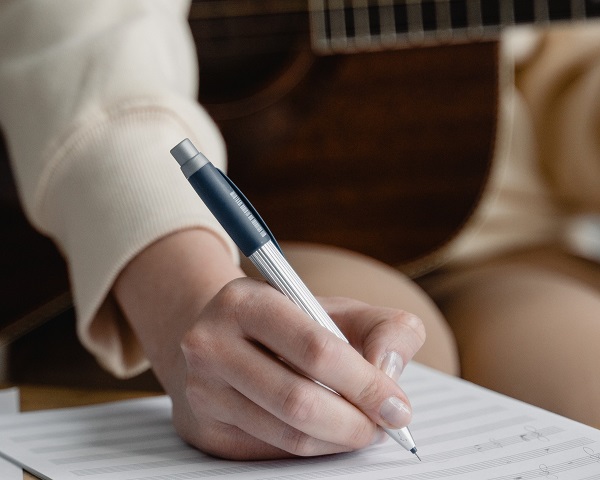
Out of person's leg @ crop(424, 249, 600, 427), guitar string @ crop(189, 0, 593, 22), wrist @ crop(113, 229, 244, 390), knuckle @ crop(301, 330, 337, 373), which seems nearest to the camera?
knuckle @ crop(301, 330, 337, 373)

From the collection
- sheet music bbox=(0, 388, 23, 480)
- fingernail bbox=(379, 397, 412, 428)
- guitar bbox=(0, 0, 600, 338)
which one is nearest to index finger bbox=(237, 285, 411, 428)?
fingernail bbox=(379, 397, 412, 428)

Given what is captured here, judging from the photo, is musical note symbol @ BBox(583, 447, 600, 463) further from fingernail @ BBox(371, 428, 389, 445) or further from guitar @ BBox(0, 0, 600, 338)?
guitar @ BBox(0, 0, 600, 338)

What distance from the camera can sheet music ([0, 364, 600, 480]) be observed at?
1.18 feet

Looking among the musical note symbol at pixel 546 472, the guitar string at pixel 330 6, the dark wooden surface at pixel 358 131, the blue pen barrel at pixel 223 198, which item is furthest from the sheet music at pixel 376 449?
the guitar string at pixel 330 6

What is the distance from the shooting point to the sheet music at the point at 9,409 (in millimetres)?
376

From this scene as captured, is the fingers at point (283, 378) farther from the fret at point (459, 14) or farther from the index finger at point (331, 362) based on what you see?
the fret at point (459, 14)

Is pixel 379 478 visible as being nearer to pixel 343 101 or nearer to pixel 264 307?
pixel 264 307

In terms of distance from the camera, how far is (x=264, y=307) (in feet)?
1.16

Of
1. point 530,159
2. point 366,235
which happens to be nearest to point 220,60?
point 366,235

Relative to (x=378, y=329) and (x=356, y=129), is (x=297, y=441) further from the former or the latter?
(x=356, y=129)

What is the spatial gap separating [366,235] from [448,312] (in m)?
0.29

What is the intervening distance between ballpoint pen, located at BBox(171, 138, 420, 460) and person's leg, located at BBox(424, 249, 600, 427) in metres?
0.23

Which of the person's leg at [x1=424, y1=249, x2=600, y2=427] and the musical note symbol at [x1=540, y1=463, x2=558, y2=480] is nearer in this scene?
the musical note symbol at [x1=540, y1=463, x2=558, y2=480]

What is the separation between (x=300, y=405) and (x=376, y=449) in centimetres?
6
